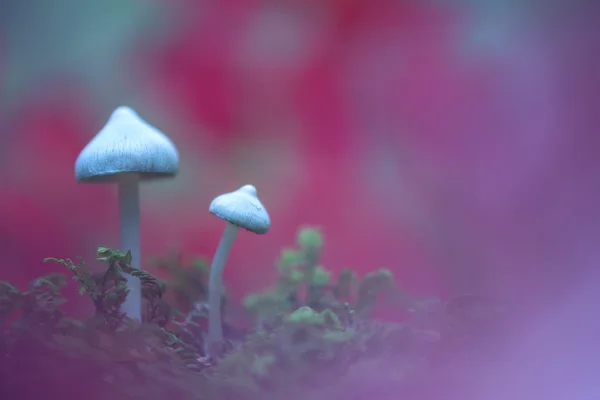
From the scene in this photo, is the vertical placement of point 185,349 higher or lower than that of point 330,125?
lower

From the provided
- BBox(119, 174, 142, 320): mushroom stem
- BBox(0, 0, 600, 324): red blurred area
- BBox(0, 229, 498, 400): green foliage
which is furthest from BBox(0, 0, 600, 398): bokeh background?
BBox(0, 229, 498, 400): green foliage

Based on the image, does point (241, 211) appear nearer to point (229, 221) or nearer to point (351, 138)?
point (229, 221)

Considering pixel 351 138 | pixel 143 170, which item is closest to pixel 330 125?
pixel 351 138

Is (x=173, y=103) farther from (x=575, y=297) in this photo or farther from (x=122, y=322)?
(x=575, y=297)

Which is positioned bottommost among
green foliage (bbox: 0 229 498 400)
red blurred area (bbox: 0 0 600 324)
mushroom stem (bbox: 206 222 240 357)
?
green foliage (bbox: 0 229 498 400)

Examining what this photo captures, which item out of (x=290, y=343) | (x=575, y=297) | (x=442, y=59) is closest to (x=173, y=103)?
(x=442, y=59)

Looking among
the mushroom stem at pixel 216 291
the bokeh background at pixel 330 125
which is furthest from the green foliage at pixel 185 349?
the bokeh background at pixel 330 125

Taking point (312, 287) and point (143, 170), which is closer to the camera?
point (143, 170)

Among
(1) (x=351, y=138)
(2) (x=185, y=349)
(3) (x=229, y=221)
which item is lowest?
(2) (x=185, y=349)

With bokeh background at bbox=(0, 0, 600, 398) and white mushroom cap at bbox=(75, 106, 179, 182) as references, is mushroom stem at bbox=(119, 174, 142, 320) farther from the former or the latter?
bokeh background at bbox=(0, 0, 600, 398)
